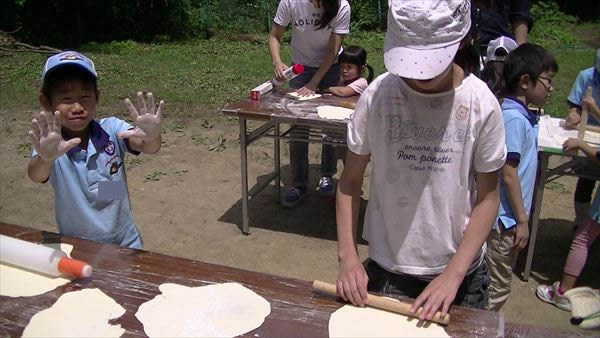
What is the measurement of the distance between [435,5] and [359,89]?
2.62 metres

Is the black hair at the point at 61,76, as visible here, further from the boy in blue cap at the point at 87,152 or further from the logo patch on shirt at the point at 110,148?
the logo patch on shirt at the point at 110,148

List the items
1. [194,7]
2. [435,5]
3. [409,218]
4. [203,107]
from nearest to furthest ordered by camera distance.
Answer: [435,5], [409,218], [203,107], [194,7]

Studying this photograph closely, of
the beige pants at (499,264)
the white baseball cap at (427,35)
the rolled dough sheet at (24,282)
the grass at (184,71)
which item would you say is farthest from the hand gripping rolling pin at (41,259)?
the grass at (184,71)

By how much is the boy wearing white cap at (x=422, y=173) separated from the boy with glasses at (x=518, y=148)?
88cm

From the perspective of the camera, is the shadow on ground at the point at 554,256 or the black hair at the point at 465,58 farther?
the shadow on ground at the point at 554,256

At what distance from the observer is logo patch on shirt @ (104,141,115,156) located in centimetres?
200

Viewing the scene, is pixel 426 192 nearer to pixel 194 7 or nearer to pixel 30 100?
pixel 30 100

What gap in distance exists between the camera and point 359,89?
3939 millimetres

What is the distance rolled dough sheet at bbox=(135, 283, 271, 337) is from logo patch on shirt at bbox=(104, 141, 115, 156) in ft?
2.10

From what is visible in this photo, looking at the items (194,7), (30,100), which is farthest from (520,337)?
(194,7)

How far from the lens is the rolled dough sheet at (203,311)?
4.68 ft

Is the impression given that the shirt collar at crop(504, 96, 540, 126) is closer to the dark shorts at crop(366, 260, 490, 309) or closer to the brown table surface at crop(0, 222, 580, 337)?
the dark shorts at crop(366, 260, 490, 309)

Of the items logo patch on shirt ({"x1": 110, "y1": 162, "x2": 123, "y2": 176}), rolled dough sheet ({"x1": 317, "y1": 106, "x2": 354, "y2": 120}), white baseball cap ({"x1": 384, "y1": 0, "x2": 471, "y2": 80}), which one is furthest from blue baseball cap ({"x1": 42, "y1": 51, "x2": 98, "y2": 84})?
rolled dough sheet ({"x1": 317, "y1": 106, "x2": 354, "y2": 120})

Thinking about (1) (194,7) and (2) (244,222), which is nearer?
(2) (244,222)
